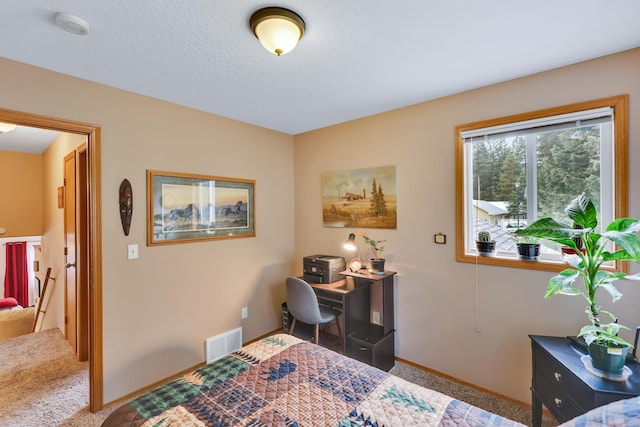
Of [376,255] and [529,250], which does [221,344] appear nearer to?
[376,255]

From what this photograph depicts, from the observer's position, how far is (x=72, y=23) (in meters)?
1.39

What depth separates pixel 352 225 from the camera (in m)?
3.07

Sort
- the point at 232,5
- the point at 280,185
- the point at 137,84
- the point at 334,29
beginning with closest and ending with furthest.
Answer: the point at 232,5, the point at 334,29, the point at 137,84, the point at 280,185

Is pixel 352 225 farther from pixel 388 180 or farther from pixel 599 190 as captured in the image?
pixel 599 190

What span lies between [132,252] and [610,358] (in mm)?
3118

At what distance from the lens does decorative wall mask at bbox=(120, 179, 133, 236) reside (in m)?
2.20

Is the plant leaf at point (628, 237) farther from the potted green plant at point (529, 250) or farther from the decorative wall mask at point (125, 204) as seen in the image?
the decorative wall mask at point (125, 204)

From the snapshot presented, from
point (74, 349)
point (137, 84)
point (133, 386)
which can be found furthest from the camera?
point (74, 349)

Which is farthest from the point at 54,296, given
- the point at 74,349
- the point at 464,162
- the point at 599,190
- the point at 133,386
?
the point at 599,190

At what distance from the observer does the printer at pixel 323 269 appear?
280cm

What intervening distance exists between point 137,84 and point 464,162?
8.84ft

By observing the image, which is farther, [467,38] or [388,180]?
[388,180]

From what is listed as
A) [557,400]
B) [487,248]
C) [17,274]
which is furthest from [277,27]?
[17,274]

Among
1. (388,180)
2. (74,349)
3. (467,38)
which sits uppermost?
(467,38)
